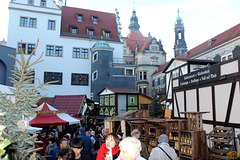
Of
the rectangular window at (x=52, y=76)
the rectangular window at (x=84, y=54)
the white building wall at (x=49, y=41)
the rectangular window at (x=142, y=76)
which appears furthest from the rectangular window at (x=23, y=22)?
the rectangular window at (x=142, y=76)

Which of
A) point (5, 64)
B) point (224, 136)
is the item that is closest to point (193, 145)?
point (224, 136)

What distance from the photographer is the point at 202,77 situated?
12109 mm

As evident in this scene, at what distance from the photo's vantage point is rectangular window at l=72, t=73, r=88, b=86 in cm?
3274

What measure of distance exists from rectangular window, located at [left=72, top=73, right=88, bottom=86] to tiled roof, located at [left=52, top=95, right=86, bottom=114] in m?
15.0

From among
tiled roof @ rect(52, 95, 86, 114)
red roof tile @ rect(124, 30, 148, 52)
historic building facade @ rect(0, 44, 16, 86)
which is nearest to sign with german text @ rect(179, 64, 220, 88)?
tiled roof @ rect(52, 95, 86, 114)

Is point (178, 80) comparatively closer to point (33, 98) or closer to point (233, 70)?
point (233, 70)

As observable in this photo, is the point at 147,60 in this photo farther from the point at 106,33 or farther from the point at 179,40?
the point at 179,40

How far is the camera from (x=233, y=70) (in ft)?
32.1

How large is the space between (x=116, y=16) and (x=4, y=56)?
21242 mm

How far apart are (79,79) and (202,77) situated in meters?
23.7

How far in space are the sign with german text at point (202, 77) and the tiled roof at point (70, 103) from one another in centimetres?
790

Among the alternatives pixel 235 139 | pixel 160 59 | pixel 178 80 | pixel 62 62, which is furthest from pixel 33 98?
pixel 160 59

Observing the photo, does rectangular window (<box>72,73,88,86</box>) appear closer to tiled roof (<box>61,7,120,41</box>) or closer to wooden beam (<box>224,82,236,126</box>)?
tiled roof (<box>61,7,120,41</box>)

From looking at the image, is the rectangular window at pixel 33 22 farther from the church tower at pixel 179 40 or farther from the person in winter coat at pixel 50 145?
the church tower at pixel 179 40
